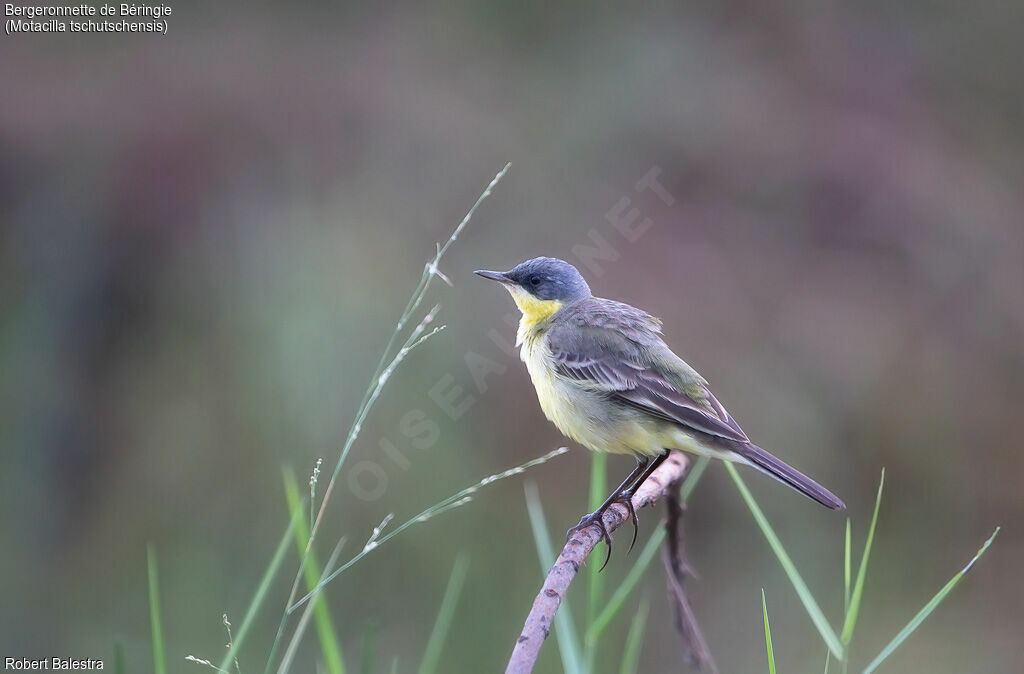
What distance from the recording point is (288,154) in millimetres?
7180

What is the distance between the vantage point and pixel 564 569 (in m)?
2.54

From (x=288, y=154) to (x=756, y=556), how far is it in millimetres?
4254

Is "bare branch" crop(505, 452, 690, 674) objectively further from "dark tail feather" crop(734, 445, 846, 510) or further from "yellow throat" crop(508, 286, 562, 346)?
"yellow throat" crop(508, 286, 562, 346)

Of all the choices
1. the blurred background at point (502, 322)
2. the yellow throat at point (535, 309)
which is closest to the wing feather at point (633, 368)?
the yellow throat at point (535, 309)

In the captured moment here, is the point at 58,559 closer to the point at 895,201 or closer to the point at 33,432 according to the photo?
the point at 33,432

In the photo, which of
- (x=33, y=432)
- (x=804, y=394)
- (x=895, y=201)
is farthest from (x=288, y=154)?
(x=895, y=201)

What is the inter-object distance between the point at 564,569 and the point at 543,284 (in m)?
2.05

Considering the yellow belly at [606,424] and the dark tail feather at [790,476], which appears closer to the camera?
the dark tail feather at [790,476]

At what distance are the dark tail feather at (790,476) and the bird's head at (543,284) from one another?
1184 mm

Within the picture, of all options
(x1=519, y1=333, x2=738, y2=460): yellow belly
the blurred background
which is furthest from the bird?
the blurred background

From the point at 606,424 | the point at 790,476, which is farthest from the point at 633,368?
the point at 790,476

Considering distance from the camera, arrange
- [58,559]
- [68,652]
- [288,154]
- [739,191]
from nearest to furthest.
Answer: [68,652], [58,559], [288,154], [739,191]

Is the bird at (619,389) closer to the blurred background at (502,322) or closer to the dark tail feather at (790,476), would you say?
the dark tail feather at (790,476)

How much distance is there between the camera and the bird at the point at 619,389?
146 inches
